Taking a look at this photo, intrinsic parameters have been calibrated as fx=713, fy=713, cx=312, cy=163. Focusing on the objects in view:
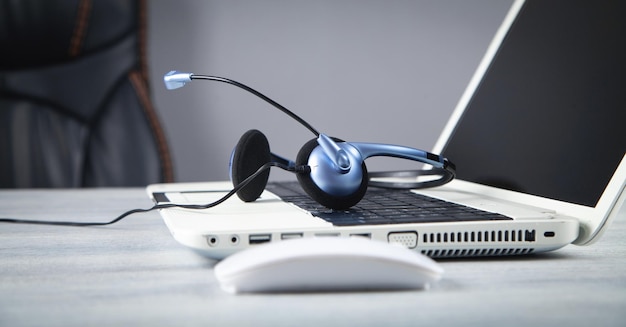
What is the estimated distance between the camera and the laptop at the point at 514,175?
53 centimetres

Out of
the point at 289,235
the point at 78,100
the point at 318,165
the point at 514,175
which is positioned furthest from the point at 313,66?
the point at 289,235

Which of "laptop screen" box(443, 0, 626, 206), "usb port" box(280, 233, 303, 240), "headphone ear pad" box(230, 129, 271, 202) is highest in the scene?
"laptop screen" box(443, 0, 626, 206)

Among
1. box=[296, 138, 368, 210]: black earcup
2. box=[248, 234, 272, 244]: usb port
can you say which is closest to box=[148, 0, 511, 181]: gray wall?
box=[296, 138, 368, 210]: black earcup

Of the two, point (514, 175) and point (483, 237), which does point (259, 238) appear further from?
point (514, 175)

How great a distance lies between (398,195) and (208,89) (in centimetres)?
125

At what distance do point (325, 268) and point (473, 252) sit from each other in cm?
17

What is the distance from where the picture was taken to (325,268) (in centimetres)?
42

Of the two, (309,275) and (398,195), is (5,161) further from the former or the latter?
(309,275)

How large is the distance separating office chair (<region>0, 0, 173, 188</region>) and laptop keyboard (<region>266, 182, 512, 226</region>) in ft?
3.22

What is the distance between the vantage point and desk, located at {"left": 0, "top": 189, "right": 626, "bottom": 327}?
381 mm

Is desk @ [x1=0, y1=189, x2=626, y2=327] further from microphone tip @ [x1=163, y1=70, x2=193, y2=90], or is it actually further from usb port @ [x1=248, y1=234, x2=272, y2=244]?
microphone tip @ [x1=163, y1=70, x2=193, y2=90]

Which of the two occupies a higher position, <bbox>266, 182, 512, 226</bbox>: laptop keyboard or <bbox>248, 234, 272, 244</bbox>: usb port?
<bbox>266, 182, 512, 226</bbox>: laptop keyboard

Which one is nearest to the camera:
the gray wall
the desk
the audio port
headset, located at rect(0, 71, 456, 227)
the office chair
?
the desk

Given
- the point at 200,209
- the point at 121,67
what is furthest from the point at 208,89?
the point at 200,209
